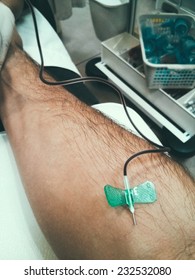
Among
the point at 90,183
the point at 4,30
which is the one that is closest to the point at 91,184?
the point at 90,183

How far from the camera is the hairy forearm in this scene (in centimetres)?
45

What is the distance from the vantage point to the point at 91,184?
1.62 ft

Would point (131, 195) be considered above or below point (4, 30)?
below

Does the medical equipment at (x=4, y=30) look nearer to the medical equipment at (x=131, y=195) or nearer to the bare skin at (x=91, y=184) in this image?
the bare skin at (x=91, y=184)

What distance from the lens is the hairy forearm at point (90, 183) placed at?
0.45 meters

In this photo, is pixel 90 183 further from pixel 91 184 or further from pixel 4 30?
pixel 4 30

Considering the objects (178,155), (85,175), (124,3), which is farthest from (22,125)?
(124,3)

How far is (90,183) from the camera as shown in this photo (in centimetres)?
50

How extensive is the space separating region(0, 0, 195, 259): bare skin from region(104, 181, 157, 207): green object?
0.04 feet

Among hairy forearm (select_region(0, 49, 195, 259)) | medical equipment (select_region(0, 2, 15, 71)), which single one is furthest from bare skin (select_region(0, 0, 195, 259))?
medical equipment (select_region(0, 2, 15, 71))

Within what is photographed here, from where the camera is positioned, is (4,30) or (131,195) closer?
(131,195)

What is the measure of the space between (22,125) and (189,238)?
0.47 metres

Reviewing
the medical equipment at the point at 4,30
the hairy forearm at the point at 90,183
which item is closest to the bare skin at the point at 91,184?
the hairy forearm at the point at 90,183

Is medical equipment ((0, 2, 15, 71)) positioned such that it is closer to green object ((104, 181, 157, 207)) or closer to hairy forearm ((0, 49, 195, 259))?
hairy forearm ((0, 49, 195, 259))
